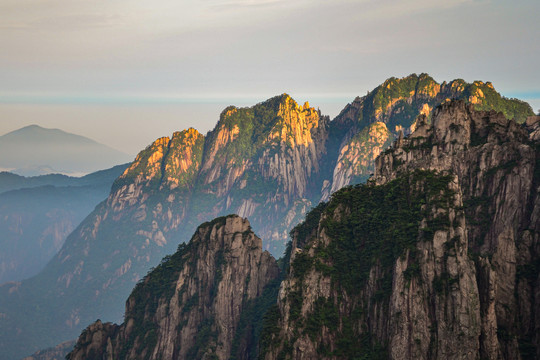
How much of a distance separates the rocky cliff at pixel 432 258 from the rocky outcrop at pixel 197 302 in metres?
25.0

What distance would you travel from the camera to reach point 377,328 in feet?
314

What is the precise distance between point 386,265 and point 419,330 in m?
14.6

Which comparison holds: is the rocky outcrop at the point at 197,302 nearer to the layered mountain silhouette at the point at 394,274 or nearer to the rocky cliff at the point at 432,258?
the layered mountain silhouette at the point at 394,274

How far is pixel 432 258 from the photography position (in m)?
89.5

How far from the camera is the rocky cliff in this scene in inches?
3327

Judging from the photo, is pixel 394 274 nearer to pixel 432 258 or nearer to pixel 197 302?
pixel 432 258

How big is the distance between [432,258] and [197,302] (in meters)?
65.8

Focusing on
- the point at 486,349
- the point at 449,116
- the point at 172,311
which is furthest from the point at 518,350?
the point at 172,311

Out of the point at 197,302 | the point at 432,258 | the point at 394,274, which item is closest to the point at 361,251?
the point at 394,274

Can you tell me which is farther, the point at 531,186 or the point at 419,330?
the point at 531,186

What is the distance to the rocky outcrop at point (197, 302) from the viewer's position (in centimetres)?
13512

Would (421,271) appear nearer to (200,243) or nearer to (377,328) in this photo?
(377,328)

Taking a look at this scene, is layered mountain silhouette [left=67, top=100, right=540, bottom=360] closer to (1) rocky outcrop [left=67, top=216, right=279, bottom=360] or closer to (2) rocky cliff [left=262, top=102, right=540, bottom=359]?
(2) rocky cliff [left=262, top=102, right=540, bottom=359]

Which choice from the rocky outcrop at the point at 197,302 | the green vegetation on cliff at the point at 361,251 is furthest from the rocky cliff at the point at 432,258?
the rocky outcrop at the point at 197,302
